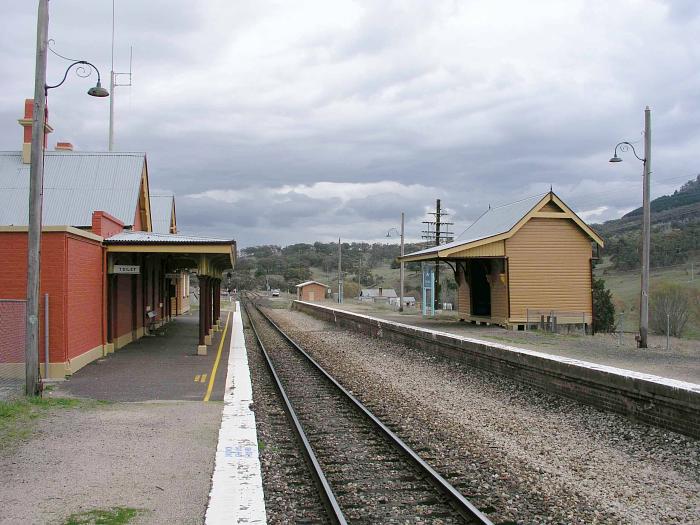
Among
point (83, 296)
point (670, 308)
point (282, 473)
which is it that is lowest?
point (282, 473)

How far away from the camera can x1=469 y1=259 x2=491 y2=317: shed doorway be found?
29.5 meters

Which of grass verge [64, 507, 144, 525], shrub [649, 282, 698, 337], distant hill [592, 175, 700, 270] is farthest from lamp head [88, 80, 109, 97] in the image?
distant hill [592, 175, 700, 270]

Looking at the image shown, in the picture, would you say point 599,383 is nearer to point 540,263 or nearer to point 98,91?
point 98,91

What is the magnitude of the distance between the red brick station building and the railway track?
519 centimetres

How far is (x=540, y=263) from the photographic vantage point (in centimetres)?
2595

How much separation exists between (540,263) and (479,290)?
4460 mm

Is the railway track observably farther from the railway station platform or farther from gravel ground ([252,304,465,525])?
the railway station platform

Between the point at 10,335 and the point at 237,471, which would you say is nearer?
the point at 237,471

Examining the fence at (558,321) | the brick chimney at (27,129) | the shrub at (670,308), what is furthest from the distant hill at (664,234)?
the brick chimney at (27,129)

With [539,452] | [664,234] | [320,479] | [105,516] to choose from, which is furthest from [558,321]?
[664,234]

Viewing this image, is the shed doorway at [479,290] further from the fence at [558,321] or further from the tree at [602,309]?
the tree at [602,309]

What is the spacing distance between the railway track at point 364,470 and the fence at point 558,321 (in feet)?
50.1

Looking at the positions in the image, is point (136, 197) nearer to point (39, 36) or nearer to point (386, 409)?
point (39, 36)

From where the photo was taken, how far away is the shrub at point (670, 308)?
37625mm
